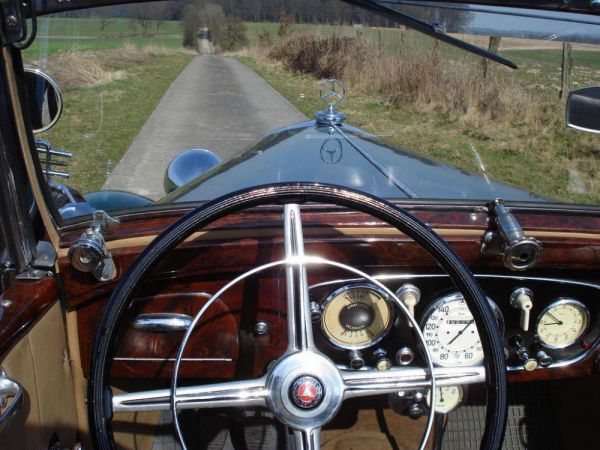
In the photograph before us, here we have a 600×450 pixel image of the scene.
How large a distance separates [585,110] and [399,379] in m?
A: 0.83

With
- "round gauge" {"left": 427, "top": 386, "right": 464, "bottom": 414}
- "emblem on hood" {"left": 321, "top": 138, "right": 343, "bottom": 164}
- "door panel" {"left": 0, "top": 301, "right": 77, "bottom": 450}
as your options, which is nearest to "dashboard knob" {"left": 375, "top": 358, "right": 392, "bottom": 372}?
"round gauge" {"left": 427, "top": 386, "right": 464, "bottom": 414}

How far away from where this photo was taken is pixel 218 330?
6.77ft

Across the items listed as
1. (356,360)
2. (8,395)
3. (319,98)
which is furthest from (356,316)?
(8,395)

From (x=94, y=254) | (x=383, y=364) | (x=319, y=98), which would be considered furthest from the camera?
(x=319, y=98)

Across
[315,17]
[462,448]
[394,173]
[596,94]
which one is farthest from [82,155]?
[462,448]

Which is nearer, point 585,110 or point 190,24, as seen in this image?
point 585,110

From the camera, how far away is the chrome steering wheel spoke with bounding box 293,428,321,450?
162 cm

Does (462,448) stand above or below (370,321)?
below

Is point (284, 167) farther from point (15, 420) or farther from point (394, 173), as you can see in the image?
point (15, 420)

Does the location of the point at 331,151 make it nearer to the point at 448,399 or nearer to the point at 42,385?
the point at 448,399

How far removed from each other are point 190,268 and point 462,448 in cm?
150

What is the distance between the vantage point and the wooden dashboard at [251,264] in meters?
1.93

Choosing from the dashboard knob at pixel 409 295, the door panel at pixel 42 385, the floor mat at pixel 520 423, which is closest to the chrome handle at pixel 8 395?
the door panel at pixel 42 385

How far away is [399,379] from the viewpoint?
1670 millimetres
